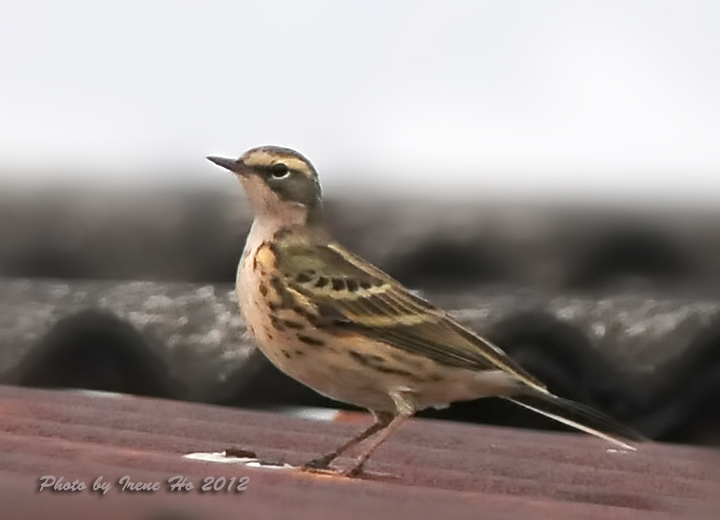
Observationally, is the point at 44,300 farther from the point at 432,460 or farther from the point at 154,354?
the point at 432,460

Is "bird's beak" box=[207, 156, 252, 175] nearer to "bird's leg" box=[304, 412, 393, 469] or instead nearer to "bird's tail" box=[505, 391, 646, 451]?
"bird's leg" box=[304, 412, 393, 469]

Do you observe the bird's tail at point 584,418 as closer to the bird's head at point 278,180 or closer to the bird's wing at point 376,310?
the bird's wing at point 376,310

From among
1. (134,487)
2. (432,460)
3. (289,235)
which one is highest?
(289,235)

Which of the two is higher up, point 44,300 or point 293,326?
point 293,326

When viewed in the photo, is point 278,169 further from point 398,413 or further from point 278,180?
point 398,413

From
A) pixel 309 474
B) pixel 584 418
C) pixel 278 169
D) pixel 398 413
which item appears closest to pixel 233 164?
pixel 278 169

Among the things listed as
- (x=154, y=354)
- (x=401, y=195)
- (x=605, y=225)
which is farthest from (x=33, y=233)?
(x=605, y=225)

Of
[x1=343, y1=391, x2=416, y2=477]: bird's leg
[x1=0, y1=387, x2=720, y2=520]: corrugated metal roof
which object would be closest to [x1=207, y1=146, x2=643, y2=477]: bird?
[x1=343, y1=391, x2=416, y2=477]: bird's leg
